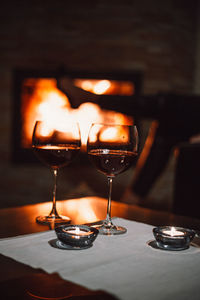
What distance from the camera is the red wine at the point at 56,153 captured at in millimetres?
783

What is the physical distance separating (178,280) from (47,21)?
3.31 meters

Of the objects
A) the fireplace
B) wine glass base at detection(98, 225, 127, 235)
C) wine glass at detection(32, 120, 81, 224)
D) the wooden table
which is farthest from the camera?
the fireplace

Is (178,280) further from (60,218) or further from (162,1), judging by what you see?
(162,1)

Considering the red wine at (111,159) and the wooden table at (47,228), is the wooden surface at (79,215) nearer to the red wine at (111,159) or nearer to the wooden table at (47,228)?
the wooden table at (47,228)

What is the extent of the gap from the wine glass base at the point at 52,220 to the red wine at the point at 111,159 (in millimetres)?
126

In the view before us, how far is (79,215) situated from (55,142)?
0.17 m

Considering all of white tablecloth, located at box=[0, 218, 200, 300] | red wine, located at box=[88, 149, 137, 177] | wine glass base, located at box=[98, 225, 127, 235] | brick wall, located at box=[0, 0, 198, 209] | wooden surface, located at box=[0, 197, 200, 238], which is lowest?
wooden surface, located at box=[0, 197, 200, 238]

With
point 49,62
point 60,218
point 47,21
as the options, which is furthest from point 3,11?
point 60,218

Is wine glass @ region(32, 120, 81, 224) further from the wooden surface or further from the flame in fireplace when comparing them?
the flame in fireplace

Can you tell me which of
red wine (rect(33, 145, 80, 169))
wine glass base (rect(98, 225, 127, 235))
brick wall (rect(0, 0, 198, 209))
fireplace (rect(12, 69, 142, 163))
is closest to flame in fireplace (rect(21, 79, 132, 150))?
fireplace (rect(12, 69, 142, 163))

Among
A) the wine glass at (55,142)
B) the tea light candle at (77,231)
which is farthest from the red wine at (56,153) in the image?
the tea light candle at (77,231)

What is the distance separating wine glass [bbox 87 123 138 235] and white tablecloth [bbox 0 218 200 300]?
0.13 meters

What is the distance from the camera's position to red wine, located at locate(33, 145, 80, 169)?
78 centimetres

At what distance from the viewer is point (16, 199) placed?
11.7ft
